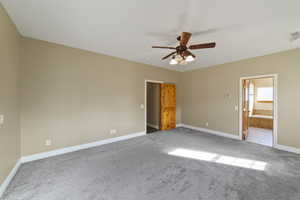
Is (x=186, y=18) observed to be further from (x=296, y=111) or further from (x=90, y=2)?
(x=296, y=111)

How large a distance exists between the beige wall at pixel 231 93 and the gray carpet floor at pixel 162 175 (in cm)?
95

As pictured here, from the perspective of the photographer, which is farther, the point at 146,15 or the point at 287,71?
the point at 287,71

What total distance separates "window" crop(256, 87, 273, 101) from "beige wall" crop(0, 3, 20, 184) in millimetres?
9547

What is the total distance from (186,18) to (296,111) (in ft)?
12.1

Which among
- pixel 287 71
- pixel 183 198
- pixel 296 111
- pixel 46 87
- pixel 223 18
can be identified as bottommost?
pixel 183 198

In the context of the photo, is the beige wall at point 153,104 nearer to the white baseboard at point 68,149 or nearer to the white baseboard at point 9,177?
the white baseboard at point 68,149

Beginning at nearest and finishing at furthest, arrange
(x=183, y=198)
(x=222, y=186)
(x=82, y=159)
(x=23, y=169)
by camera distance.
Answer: (x=183, y=198) < (x=222, y=186) < (x=23, y=169) < (x=82, y=159)

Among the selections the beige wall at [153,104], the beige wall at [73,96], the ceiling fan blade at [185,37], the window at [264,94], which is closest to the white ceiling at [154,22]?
the ceiling fan blade at [185,37]

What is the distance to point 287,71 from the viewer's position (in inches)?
125

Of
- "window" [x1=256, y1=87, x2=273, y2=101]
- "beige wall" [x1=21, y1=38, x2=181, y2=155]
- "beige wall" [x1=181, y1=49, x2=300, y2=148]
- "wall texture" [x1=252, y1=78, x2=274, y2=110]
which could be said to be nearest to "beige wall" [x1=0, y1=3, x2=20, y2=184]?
"beige wall" [x1=21, y1=38, x2=181, y2=155]

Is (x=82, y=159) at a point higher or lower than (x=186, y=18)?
lower

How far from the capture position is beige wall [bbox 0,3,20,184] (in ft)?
5.81

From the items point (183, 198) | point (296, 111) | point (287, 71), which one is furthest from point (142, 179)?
point (287, 71)

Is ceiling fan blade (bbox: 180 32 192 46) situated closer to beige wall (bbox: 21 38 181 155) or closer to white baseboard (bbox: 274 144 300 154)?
beige wall (bbox: 21 38 181 155)
